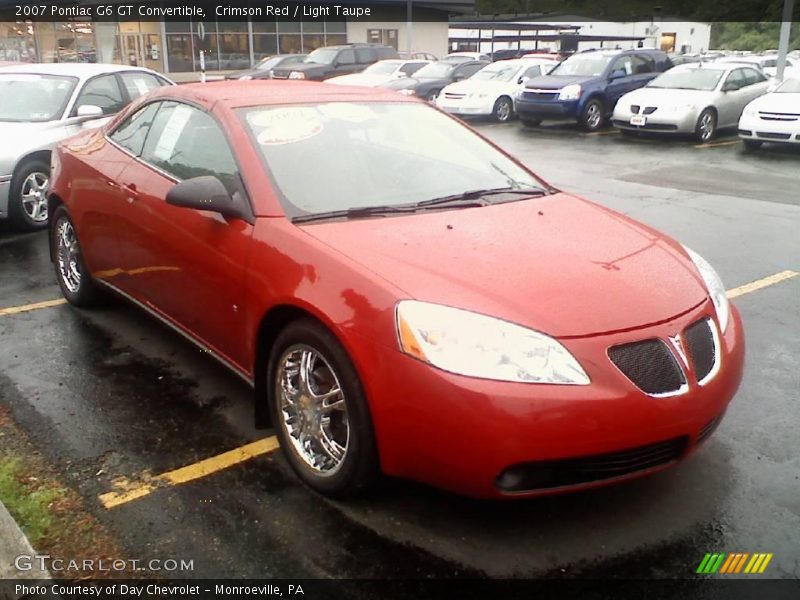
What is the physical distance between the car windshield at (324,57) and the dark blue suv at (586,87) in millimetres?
9321

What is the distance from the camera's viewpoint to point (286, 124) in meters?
3.89

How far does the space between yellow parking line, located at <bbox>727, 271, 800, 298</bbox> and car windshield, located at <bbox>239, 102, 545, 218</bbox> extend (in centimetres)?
241

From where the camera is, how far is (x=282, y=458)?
138 inches

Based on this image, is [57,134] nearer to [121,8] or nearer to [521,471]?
[521,471]

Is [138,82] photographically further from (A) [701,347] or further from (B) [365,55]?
(B) [365,55]

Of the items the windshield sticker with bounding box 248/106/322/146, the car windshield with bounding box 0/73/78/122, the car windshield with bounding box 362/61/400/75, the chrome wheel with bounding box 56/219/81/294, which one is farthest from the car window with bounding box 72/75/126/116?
the car windshield with bounding box 362/61/400/75

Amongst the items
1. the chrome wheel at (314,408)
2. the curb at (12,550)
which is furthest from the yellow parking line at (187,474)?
the curb at (12,550)

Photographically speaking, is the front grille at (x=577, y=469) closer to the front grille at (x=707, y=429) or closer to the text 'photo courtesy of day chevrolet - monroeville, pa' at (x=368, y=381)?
the text 'photo courtesy of day chevrolet - monroeville, pa' at (x=368, y=381)

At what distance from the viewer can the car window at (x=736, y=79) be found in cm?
1562

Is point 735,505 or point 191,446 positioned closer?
point 735,505

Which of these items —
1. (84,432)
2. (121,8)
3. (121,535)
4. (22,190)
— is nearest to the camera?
(121,535)

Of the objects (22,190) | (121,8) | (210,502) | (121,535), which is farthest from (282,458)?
(121,8)

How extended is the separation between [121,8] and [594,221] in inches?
1448

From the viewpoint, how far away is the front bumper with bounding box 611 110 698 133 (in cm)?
1472
